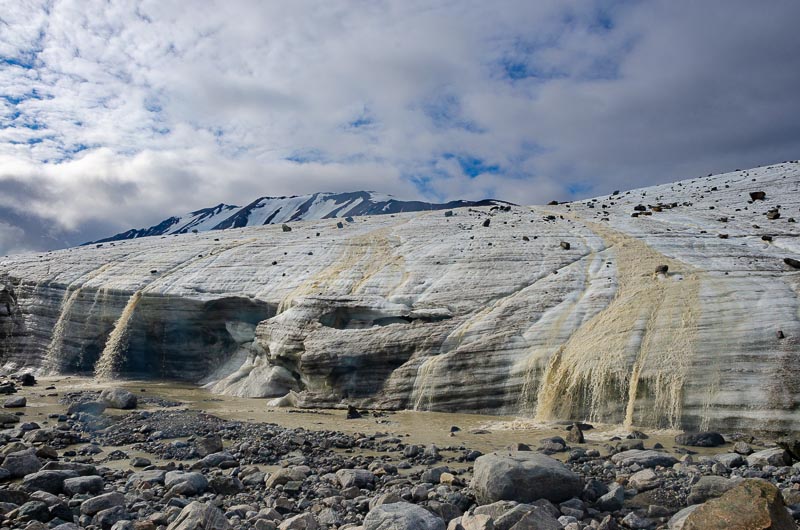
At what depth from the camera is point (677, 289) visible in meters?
21.5

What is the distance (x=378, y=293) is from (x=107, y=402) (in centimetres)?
1229

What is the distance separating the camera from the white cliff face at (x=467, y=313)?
18.2 m

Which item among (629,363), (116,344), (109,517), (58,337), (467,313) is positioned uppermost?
(467,313)

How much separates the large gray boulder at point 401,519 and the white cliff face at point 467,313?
11.9 meters

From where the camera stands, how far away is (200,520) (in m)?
→ 8.21

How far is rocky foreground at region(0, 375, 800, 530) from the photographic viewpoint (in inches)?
327

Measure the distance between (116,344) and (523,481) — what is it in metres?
29.3

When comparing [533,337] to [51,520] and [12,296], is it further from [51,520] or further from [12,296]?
[12,296]

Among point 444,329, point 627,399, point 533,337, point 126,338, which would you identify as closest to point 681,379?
point 627,399

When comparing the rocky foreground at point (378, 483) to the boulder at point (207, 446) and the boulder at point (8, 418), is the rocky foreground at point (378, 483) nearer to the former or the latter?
the boulder at point (207, 446)

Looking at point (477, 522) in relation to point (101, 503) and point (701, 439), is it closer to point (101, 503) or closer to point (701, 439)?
point (101, 503)

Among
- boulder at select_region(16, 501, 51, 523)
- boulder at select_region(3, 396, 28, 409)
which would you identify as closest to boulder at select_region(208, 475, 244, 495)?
boulder at select_region(16, 501, 51, 523)

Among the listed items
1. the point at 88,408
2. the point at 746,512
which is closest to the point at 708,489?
the point at 746,512

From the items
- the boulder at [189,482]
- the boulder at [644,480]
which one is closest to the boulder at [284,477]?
the boulder at [189,482]
